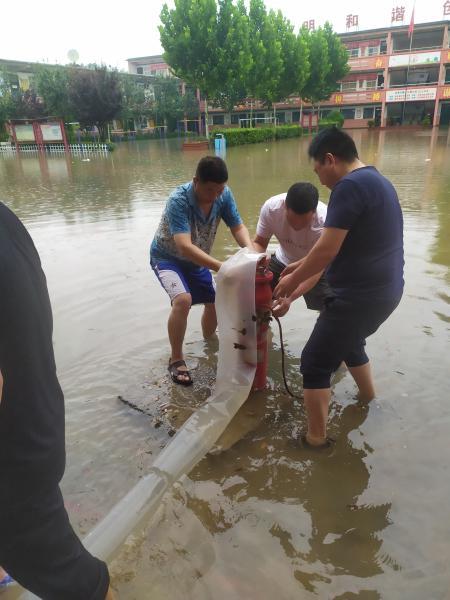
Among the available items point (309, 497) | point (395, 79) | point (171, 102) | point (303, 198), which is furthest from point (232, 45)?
point (309, 497)

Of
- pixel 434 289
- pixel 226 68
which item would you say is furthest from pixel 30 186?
pixel 226 68

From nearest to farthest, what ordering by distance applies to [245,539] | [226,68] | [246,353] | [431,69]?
1. [245,539]
2. [246,353]
3. [226,68]
4. [431,69]

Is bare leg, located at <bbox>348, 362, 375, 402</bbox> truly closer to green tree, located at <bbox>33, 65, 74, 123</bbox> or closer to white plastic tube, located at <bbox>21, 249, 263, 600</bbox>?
white plastic tube, located at <bbox>21, 249, 263, 600</bbox>

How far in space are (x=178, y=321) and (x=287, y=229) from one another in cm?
111

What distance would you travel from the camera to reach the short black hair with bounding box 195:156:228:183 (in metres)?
3.06

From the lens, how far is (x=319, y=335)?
2.44m

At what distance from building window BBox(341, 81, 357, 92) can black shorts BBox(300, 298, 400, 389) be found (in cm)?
5385

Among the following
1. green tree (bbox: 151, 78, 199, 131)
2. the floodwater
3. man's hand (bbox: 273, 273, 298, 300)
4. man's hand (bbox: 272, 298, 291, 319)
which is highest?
green tree (bbox: 151, 78, 199, 131)

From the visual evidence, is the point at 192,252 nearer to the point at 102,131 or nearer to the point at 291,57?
the point at 102,131

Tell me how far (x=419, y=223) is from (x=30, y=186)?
442 inches

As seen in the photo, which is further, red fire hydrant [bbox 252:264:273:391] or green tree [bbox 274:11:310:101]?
green tree [bbox 274:11:310:101]

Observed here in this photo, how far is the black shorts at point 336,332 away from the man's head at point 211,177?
1222 mm

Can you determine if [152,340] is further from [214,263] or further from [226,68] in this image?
[226,68]

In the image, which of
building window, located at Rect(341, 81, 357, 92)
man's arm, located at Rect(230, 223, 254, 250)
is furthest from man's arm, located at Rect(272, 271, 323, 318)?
building window, located at Rect(341, 81, 357, 92)
